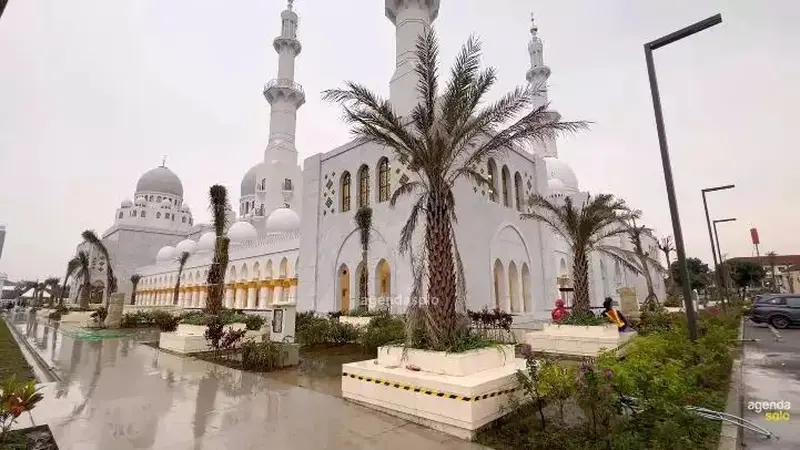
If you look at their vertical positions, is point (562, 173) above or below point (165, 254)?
above

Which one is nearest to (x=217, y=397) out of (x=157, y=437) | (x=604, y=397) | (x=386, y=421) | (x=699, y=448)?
(x=157, y=437)

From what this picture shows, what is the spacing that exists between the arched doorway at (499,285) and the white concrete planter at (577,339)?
21.3 ft

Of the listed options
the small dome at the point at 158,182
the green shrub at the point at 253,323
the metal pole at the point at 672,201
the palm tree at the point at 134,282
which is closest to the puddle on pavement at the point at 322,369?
the green shrub at the point at 253,323

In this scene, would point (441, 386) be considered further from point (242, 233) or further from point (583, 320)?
point (242, 233)

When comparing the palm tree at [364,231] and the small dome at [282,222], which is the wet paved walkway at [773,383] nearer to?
the palm tree at [364,231]

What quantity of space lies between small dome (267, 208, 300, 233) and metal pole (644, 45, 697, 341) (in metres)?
27.8

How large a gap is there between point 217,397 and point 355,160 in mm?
13817

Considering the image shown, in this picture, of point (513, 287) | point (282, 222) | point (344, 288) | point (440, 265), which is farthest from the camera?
point (282, 222)

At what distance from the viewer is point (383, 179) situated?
58.3ft

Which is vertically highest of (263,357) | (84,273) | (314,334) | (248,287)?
(84,273)

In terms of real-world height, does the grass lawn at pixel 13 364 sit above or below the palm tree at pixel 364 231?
below

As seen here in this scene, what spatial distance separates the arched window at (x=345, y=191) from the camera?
19297 millimetres

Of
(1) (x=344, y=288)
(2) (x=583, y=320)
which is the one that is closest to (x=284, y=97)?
(1) (x=344, y=288)

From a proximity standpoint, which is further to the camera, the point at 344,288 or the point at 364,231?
the point at 344,288
